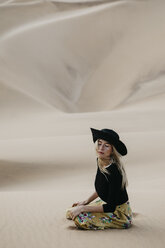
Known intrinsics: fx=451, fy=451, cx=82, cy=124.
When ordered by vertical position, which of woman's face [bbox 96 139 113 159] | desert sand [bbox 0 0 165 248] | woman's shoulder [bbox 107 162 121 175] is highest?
desert sand [bbox 0 0 165 248]

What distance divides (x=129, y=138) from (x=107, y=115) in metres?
6.51

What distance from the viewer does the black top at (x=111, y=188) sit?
4777mm

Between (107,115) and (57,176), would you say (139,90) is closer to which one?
(107,115)

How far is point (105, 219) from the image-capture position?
5.04m

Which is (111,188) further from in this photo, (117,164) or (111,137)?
(111,137)

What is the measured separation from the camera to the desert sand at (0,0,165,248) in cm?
552

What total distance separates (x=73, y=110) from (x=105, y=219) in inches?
926

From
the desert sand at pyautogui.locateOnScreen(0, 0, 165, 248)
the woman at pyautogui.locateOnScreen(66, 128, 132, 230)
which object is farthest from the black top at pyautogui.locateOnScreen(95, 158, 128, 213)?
the desert sand at pyautogui.locateOnScreen(0, 0, 165, 248)

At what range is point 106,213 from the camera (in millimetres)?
5008

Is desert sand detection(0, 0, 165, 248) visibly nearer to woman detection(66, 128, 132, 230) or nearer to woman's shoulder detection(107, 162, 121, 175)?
woman detection(66, 128, 132, 230)

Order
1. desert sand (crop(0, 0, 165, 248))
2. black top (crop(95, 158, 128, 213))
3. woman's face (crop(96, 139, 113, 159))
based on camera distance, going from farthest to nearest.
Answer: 1. desert sand (crop(0, 0, 165, 248))
2. woman's face (crop(96, 139, 113, 159))
3. black top (crop(95, 158, 128, 213))

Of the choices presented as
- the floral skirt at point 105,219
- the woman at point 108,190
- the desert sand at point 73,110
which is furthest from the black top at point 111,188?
the desert sand at point 73,110

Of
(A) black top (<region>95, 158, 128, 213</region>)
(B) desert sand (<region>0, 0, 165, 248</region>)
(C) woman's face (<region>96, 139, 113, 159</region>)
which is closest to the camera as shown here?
(A) black top (<region>95, 158, 128, 213</region>)

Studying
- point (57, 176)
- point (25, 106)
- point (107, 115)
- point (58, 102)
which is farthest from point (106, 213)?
point (58, 102)
